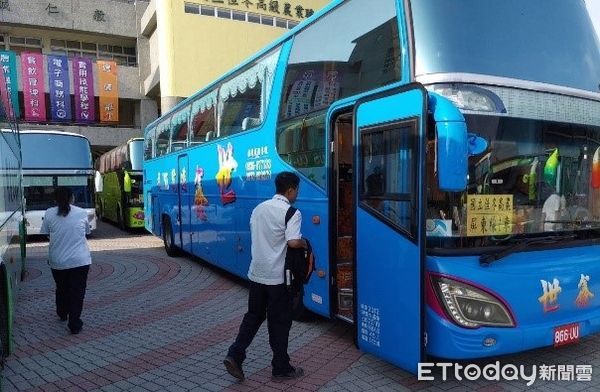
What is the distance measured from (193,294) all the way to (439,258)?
4973 millimetres

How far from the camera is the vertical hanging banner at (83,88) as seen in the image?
2677cm

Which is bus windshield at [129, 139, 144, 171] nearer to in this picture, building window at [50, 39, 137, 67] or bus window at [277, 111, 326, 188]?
A: bus window at [277, 111, 326, 188]

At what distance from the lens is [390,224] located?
12.5 ft

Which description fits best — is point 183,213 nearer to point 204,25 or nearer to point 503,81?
point 503,81

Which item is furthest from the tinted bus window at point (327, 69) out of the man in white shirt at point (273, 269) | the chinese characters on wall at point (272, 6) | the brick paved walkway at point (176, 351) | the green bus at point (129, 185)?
the chinese characters on wall at point (272, 6)

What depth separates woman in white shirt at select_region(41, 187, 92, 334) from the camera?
5.45 m

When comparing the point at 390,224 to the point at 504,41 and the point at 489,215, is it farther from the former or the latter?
the point at 504,41

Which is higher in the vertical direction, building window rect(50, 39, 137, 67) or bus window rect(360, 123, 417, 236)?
building window rect(50, 39, 137, 67)

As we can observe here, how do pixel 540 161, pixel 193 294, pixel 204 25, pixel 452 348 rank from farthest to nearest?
1. pixel 204 25
2. pixel 193 294
3. pixel 540 161
4. pixel 452 348

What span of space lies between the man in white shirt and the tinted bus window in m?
1.13

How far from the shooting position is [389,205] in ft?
12.7

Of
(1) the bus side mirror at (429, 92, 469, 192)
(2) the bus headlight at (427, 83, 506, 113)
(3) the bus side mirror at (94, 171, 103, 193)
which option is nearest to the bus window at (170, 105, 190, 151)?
(3) the bus side mirror at (94, 171, 103, 193)

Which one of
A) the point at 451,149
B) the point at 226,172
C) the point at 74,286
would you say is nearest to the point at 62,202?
the point at 74,286

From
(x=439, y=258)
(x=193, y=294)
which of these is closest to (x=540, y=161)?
(x=439, y=258)
